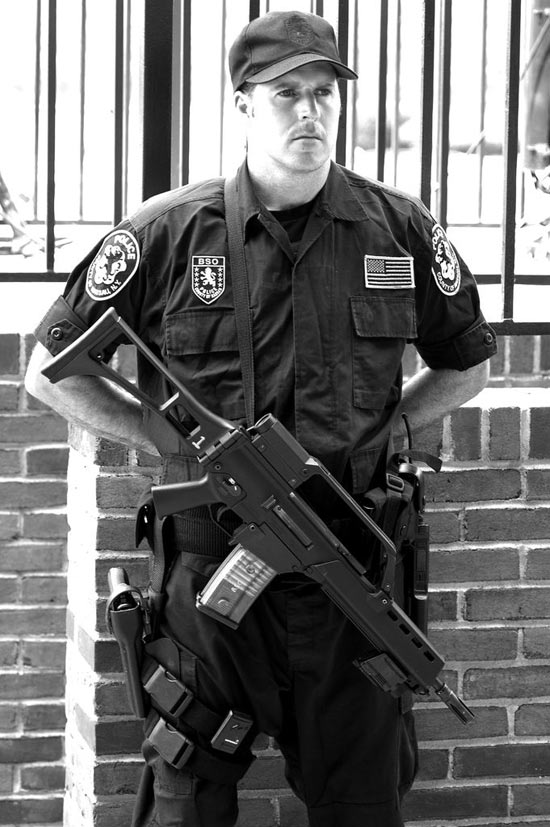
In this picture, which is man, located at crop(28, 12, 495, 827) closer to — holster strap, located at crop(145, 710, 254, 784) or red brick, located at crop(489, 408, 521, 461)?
holster strap, located at crop(145, 710, 254, 784)

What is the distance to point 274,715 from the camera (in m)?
2.36

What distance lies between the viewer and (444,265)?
8.14 feet

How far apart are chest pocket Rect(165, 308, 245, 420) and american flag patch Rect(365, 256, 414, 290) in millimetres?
282

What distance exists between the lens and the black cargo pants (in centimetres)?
232

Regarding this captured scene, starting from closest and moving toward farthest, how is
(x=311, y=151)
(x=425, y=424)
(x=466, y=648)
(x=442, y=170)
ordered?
(x=311, y=151) < (x=425, y=424) < (x=466, y=648) < (x=442, y=170)

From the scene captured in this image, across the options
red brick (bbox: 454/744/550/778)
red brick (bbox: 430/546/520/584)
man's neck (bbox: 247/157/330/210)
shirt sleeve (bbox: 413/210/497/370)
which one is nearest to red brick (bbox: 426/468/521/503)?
red brick (bbox: 430/546/520/584)

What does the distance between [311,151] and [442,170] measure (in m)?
1.23

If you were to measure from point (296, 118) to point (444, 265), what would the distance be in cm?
45

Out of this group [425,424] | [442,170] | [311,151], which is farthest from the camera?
[442,170]

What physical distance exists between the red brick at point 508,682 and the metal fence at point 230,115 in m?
0.81

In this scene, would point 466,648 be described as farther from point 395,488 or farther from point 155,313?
point 155,313

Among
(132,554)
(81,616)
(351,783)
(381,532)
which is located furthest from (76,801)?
(381,532)

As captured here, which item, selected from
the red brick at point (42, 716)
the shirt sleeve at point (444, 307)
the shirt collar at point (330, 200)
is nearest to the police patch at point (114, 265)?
the shirt collar at point (330, 200)

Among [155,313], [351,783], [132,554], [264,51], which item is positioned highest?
[264,51]
